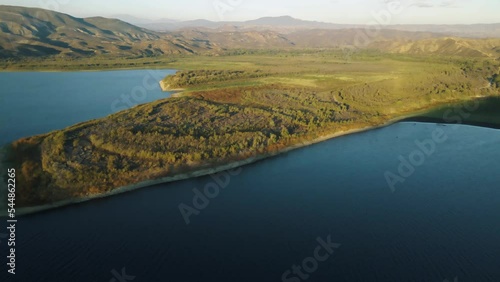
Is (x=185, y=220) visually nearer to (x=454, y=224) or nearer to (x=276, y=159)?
(x=276, y=159)

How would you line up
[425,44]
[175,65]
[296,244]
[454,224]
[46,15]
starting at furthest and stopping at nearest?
[46,15] → [425,44] → [175,65] → [454,224] → [296,244]

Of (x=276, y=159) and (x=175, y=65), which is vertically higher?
(x=276, y=159)

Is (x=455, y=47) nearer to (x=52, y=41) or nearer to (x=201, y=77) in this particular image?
(x=201, y=77)

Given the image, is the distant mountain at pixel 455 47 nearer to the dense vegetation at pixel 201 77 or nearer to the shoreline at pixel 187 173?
the dense vegetation at pixel 201 77

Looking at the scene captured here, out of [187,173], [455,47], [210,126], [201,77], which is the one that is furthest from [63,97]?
[455,47]

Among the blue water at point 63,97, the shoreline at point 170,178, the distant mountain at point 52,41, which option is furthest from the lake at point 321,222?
the distant mountain at point 52,41

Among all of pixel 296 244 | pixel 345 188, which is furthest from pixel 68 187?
pixel 345 188
